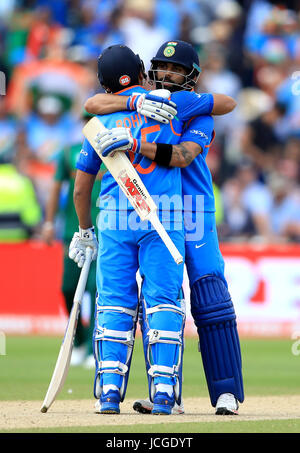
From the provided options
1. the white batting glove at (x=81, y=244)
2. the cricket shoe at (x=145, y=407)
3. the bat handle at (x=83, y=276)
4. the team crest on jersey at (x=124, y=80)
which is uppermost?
the team crest on jersey at (x=124, y=80)

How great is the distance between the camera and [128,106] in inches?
239

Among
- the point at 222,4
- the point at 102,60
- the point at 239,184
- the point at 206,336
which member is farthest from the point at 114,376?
the point at 222,4

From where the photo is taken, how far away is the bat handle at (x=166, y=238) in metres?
5.82

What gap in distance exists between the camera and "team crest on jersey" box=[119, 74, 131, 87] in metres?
6.17

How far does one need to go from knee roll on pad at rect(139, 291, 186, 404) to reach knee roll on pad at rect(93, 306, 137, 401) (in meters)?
0.12

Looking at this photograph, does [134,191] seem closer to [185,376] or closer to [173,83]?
[173,83]

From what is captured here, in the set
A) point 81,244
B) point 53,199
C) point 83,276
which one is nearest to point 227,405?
point 83,276

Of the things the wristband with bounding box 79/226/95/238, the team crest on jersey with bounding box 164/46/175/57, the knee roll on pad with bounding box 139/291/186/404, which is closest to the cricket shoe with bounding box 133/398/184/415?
the knee roll on pad with bounding box 139/291/186/404

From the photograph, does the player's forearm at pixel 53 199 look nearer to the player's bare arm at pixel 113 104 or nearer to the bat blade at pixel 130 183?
the player's bare arm at pixel 113 104

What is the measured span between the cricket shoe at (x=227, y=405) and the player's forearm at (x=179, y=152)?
58.3 inches

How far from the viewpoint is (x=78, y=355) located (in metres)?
10.0

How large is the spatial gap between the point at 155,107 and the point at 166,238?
2.62ft

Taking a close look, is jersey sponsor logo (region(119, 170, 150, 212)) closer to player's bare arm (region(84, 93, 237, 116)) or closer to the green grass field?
player's bare arm (region(84, 93, 237, 116))

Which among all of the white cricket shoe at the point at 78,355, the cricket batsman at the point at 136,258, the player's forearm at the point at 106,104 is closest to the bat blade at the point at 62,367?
the cricket batsman at the point at 136,258
